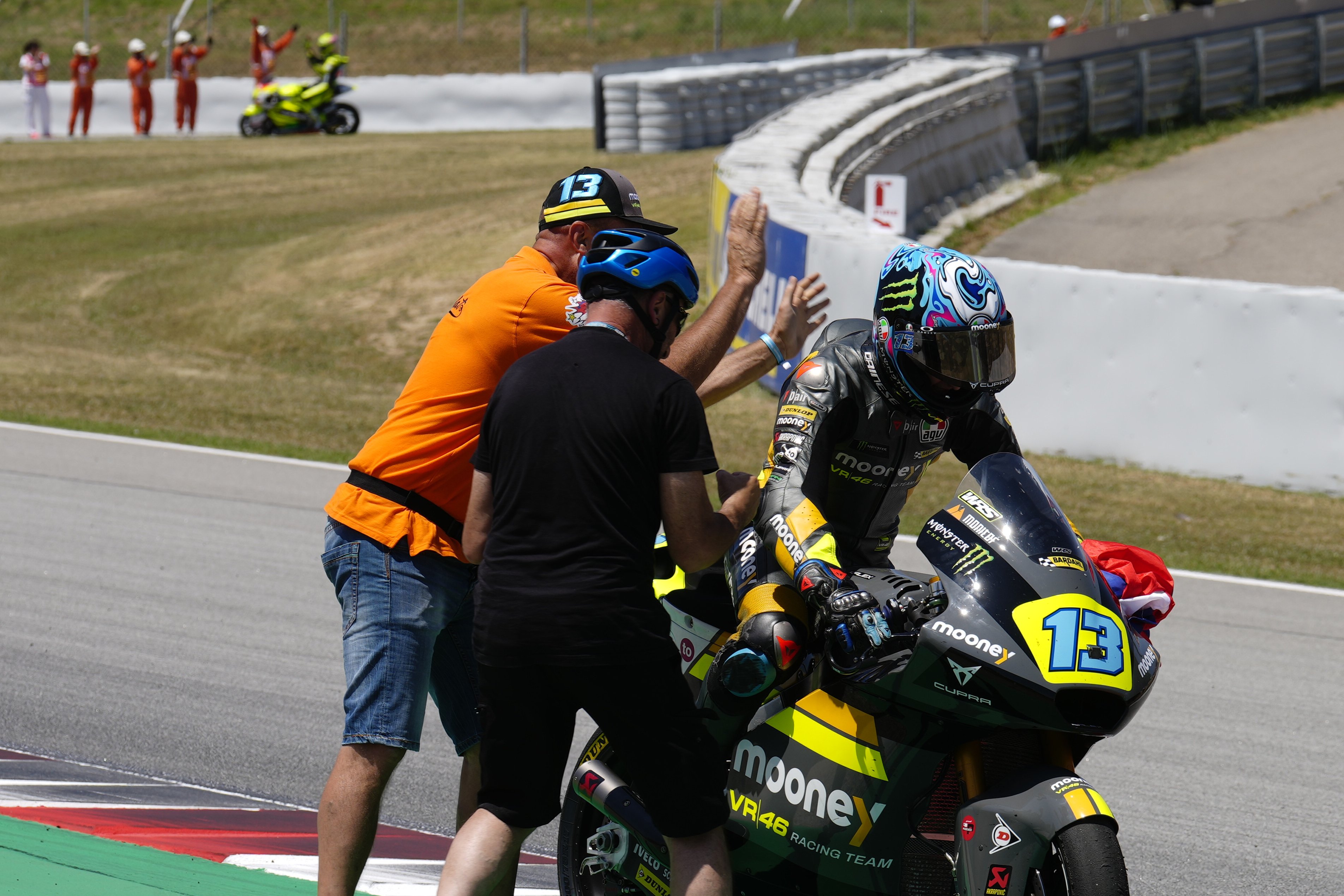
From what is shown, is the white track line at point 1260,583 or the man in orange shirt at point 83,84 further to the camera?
the man in orange shirt at point 83,84

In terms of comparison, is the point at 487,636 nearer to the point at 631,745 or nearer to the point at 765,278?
the point at 631,745

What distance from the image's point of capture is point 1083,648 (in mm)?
3145

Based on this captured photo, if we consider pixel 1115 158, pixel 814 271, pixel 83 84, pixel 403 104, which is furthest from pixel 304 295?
pixel 83 84

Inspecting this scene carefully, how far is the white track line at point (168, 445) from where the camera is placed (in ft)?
36.0

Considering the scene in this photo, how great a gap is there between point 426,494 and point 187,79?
1310 inches

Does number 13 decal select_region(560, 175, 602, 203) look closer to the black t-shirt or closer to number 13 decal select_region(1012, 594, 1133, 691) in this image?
the black t-shirt

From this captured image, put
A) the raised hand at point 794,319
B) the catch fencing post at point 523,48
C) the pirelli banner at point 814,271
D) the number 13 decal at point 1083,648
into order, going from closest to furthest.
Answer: the number 13 decal at point 1083,648
the raised hand at point 794,319
the pirelli banner at point 814,271
the catch fencing post at point 523,48

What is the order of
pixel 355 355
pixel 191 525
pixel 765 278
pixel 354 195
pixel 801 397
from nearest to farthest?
pixel 801 397, pixel 191 525, pixel 765 278, pixel 355 355, pixel 354 195

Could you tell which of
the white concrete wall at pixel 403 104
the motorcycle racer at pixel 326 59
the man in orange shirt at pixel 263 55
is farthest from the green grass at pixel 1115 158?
the man in orange shirt at pixel 263 55

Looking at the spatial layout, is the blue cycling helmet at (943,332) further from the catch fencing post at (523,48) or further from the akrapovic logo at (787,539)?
the catch fencing post at (523,48)

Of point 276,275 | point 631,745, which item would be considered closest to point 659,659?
point 631,745

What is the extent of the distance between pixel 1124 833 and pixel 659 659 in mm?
2543

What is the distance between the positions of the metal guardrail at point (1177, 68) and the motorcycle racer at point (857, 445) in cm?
1825

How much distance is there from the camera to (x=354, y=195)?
25438 mm
